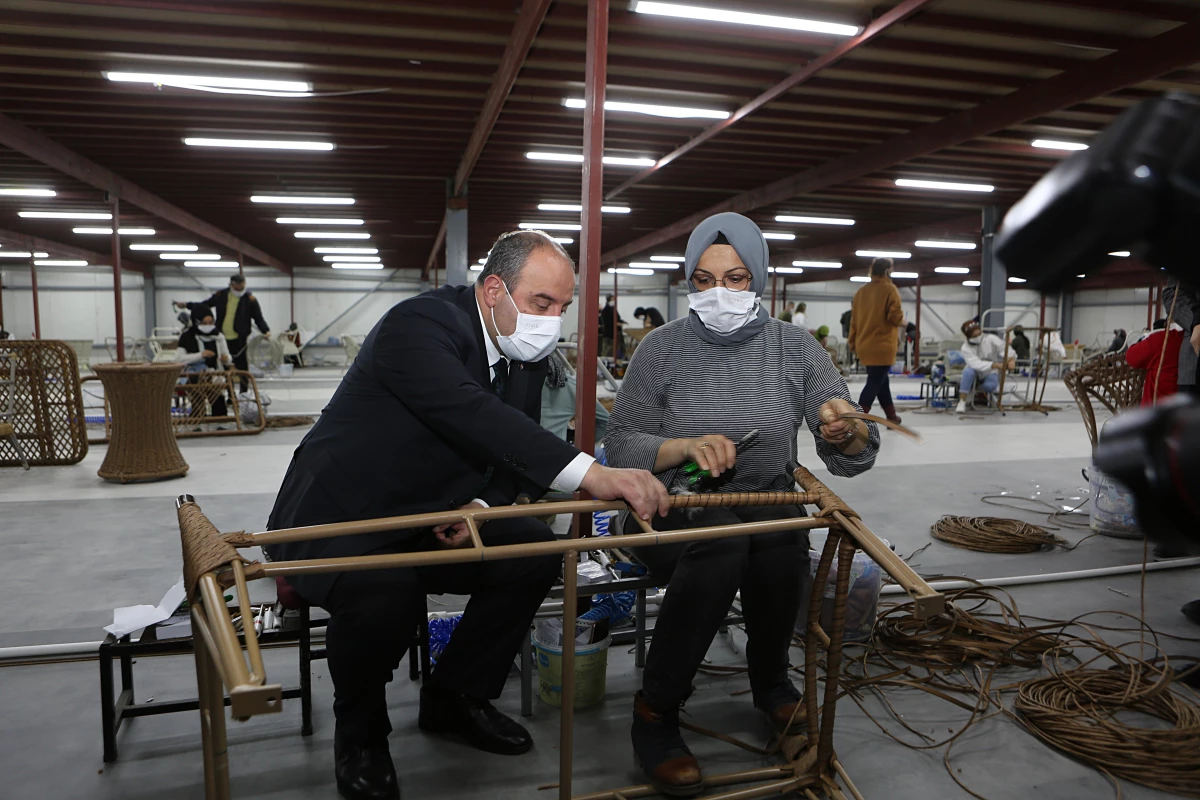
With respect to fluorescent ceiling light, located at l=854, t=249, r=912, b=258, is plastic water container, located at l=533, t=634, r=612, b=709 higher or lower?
lower

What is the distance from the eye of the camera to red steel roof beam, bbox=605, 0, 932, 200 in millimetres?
4973

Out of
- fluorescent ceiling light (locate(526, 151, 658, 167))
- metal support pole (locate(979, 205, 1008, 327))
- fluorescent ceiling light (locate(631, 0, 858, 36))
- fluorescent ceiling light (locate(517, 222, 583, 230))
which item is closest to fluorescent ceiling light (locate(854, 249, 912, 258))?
metal support pole (locate(979, 205, 1008, 327))

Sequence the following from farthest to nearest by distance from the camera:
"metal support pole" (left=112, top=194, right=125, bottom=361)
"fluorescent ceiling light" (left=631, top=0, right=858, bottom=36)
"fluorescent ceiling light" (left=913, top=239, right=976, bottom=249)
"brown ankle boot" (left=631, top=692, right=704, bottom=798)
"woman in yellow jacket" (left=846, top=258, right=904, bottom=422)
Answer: "fluorescent ceiling light" (left=913, top=239, right=976, bottom=249) < "metal support pole" (left=112, top=194, right=125, bottom=361) < "woman in yellow jacket" (left=846, top=258, right=904, bottom=422) < "fluorescent ceiling light" (left=631, top=0, right=858, bottom=36) < "brown ankle boot" (left=631, top=692, right=704, bottom=798)

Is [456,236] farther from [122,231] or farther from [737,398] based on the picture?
[122,231]

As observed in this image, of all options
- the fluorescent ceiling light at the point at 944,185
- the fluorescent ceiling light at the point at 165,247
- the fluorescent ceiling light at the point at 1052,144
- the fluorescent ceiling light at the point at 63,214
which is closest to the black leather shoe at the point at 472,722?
the fluorescent ceiling light at the point at 1052,144

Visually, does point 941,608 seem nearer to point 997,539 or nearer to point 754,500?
point 754,500

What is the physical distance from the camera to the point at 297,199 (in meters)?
11.4

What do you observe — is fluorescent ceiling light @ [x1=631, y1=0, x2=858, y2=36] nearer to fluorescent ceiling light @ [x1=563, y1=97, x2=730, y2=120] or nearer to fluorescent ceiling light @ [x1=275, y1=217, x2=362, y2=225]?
fluorescent ceiling light @ [x1=563, y1=97, x2=730, y2=120]

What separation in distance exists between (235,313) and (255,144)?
185 centimetres

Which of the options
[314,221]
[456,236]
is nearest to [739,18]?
[456,236]

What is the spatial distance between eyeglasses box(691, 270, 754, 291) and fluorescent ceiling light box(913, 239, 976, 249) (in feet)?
45.0

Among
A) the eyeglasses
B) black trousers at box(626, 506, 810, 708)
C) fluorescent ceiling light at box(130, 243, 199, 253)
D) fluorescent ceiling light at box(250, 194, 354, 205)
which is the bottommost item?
black trousers at box(626, 506, 810, 708)

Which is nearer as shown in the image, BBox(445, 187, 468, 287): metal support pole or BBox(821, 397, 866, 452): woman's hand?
BBox(821, 397, 866, 452): woman's hand

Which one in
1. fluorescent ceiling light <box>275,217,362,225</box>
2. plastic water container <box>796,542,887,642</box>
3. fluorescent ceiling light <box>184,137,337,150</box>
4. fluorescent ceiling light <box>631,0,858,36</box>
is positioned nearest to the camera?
plastic water container <box>796,542,887,642</box>
